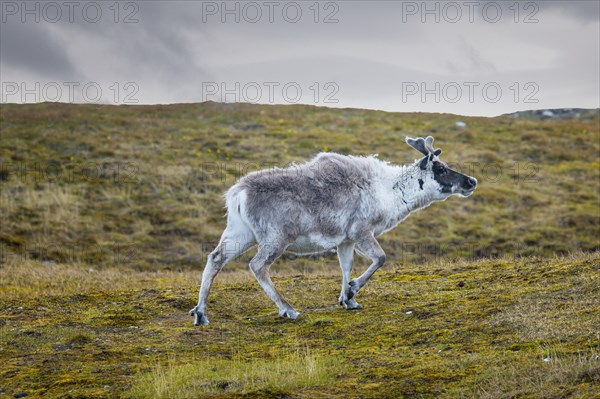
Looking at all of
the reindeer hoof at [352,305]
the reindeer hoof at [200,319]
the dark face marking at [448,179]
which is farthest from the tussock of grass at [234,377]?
the dark face marking at [448,179]

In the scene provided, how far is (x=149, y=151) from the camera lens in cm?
4650

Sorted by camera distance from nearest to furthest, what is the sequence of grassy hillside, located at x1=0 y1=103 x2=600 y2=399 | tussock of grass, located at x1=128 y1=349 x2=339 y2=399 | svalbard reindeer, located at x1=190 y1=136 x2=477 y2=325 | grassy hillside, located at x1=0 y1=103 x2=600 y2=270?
1. tussock of grass, located at x1=128 y1=349 x2=339 y2=399
2. grassy hillside, located at x1=0 y1=103 x2=600 y2=399
3. svalbard reindeer, located at x1=190 y1=136 x2=477 y2=325
4. grassy hillside, located at x1=0 y1=103 x2=600 y2=270

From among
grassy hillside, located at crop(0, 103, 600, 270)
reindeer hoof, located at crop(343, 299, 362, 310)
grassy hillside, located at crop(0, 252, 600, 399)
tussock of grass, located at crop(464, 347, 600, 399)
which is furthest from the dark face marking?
grassy hillside, located at crop(0, 103, 600, 270)

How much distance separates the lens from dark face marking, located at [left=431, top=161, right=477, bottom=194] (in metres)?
15.7

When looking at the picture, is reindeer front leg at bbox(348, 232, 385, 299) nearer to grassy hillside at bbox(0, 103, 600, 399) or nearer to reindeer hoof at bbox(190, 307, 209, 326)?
grassy hillside at bbox(0, 103, 600, 399)

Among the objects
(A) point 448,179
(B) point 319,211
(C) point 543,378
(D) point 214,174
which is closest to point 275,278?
(B) point 319,211

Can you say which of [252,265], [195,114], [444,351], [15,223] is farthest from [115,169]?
[444,351]

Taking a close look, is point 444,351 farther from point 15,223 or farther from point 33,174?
point 33,174

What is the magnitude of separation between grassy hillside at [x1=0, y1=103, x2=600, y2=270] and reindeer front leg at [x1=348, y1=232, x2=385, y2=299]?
14826mm

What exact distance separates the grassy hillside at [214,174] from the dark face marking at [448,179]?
13827 mm

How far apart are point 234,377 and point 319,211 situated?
4939mm

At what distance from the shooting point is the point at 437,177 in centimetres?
1569

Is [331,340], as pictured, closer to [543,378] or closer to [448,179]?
[543,378]

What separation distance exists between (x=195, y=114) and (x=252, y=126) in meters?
6.98
